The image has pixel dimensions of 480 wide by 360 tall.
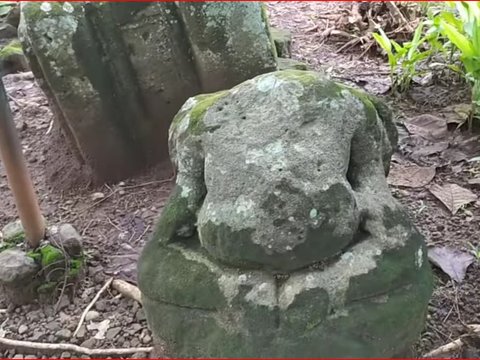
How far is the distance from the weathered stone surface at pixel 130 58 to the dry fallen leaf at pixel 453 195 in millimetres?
758

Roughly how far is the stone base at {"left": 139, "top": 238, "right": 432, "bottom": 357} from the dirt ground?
326 mm

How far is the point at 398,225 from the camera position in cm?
150

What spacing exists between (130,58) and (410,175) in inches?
44.4

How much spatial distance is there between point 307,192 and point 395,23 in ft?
9.05

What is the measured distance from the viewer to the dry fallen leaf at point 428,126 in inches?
111

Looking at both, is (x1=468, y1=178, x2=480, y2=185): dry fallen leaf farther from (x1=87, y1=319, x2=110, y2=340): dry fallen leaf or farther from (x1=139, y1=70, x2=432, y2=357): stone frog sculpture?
(x1=87, y1=319, x2=110, y2=340): dry fallen leaf

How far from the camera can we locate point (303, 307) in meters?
1.40

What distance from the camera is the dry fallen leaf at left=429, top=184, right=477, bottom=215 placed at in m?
2.37

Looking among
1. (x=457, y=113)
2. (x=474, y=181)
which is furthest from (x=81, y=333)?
(x=457, y=113)

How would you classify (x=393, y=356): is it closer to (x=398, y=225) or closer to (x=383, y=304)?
(x=383, y=304)

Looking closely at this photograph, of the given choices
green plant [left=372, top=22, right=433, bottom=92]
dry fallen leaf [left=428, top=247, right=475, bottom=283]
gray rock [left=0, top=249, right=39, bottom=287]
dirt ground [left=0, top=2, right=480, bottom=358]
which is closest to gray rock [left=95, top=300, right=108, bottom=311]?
dirt ground [left=0, top=2, right=480, bottom=358]

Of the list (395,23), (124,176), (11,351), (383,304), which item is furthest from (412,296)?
(395,23)

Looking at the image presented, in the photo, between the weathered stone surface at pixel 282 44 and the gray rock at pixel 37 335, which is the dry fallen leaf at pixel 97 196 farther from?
the weathered stone surface at pixel 282 44

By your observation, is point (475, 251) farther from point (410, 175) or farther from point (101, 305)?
point (101, 305)
